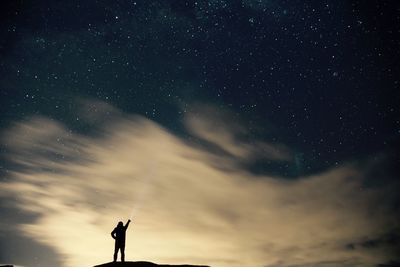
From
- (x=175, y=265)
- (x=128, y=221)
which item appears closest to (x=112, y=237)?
(x=128, y=221)

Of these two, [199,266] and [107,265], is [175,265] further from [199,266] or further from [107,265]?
[107,265]

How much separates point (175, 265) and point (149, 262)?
3.75 feet

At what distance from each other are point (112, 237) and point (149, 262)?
1921 mm

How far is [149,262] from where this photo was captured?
2117cm

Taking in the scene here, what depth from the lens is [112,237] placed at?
2100 centimetres

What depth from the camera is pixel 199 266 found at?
69.9 ft

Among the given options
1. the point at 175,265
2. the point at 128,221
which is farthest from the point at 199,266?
the point at 128,221

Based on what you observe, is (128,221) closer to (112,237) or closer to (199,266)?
(112,237)

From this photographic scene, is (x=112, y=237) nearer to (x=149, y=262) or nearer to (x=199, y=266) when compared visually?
(x=149, y=262)

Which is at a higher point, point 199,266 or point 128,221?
point 128,221

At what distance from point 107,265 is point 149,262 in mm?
1778

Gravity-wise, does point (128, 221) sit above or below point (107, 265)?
above

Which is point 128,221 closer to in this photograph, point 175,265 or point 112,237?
point 112,237

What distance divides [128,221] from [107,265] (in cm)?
201
